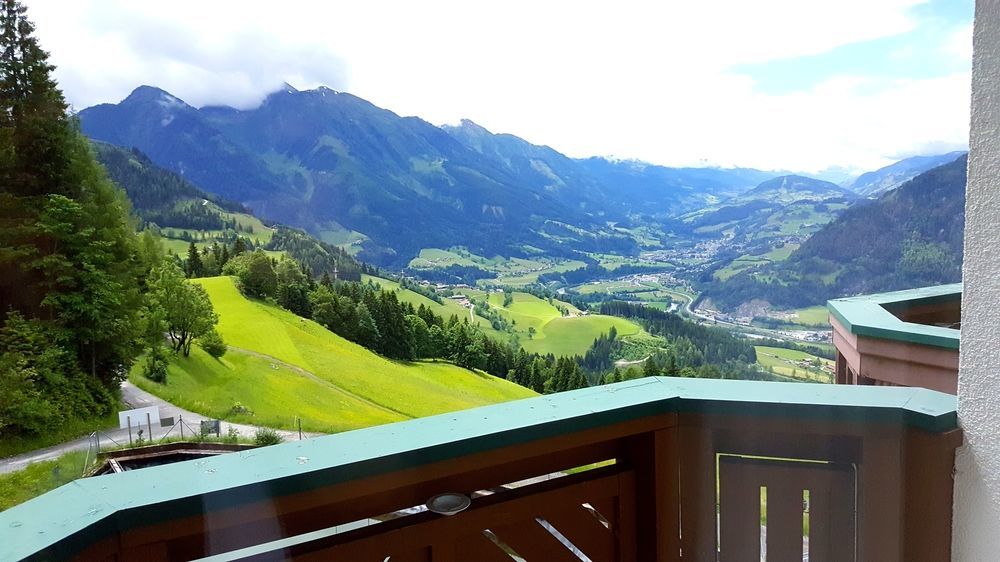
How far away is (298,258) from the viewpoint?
15.7m

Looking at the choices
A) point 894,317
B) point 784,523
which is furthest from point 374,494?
point 894,317

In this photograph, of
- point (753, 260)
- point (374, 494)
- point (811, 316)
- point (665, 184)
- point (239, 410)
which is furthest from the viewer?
point (665, 184)

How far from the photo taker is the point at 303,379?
10.8m

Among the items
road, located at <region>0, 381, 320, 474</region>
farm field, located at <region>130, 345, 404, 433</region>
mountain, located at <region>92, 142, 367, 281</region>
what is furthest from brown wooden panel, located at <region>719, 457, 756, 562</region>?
mountain, located at <region>92, 142, 367, 281</region>

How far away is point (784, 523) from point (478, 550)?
1.43 feet

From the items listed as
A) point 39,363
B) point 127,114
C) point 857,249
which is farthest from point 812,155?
point 127,114

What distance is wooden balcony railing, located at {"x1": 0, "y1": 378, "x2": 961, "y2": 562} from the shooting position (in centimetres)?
62

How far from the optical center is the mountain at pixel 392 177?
26.5 metres

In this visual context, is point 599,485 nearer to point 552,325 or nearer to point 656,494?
point 656,494

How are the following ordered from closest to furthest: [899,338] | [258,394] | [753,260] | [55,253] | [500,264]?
[899,338]
[55,253]
[753,260]
[258,394]
[500,264]

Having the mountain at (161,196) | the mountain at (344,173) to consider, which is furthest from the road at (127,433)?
the mountain at (344,173)

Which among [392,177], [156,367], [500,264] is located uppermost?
[392,177]

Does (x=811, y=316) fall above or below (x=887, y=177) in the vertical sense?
below

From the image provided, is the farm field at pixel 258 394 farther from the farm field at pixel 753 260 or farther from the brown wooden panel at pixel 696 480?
the brown wooden panel at pixel 696 480
